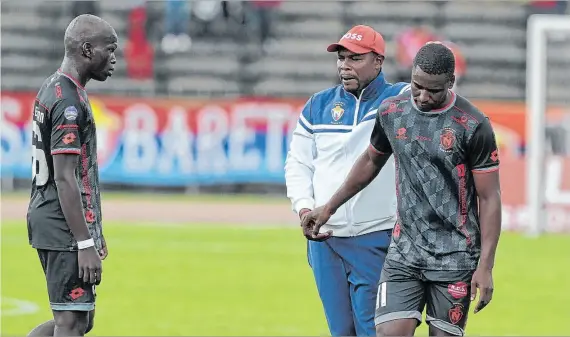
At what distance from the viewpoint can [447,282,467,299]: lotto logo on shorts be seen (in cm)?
585

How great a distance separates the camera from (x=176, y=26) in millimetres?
25328

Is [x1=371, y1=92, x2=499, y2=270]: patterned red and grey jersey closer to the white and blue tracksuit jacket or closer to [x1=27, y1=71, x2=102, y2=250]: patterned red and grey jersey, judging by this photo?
the white and blue tracksuit jacket

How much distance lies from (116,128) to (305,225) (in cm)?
1561

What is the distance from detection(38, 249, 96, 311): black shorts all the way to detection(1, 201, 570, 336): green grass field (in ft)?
10.3

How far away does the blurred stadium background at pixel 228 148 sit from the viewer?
35.9 ft

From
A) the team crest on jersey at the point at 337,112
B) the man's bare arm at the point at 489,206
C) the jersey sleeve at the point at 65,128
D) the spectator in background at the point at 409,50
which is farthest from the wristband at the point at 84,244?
the spectator in background at the point at 409,50

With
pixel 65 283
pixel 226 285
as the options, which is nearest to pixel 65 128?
pixel 65 283

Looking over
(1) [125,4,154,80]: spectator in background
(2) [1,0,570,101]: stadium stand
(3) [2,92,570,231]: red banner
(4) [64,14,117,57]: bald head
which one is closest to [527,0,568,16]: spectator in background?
(2) [1,0,570,101]: stadium stand

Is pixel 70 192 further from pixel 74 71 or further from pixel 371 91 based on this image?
pixel 371 91

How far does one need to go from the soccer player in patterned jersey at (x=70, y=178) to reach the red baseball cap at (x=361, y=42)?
1332 mm

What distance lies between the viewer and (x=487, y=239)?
5.78 m

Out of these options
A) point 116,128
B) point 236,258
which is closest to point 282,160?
point 116,128

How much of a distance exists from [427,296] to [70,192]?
1929 millimetres

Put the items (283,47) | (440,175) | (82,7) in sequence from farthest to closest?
(283,47), (82,7), (440,175)
